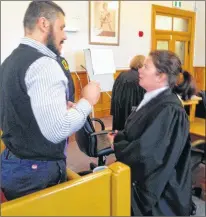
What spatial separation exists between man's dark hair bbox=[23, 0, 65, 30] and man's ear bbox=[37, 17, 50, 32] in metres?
0.01

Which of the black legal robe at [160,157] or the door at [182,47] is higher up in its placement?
the door at [182,47]

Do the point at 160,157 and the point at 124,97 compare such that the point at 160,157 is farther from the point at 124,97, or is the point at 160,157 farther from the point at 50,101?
the point at 124,97

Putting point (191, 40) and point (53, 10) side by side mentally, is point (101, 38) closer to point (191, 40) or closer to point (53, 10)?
point (191, 40)

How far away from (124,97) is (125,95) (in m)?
0.03

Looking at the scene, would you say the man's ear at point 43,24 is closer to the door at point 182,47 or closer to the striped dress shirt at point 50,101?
the striped dress shirt at point 50,101

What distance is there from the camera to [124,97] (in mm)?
2943

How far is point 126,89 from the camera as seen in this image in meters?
2.93

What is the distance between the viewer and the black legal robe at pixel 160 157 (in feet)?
4.42

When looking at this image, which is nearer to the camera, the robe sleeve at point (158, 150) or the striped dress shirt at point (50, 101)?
the striped dress shirt at point (50, 101)

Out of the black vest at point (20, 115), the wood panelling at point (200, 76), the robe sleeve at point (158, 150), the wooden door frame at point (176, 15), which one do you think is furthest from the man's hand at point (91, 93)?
the wood panelling at point (200, 76)

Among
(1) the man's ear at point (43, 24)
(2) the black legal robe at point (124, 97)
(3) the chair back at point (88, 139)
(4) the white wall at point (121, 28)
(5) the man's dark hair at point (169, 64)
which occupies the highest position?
(4) the white wall at point (121, 28)

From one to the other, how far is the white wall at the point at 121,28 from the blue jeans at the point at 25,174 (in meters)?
2.01

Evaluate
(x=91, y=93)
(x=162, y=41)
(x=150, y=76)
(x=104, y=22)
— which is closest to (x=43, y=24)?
(x=91, y=93)

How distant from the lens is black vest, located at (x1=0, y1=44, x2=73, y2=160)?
893 millimetres
